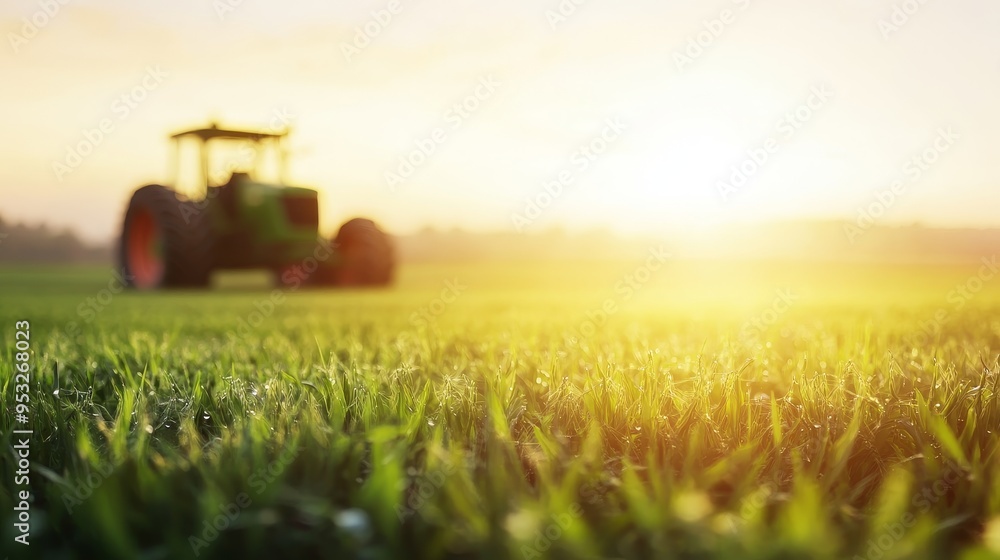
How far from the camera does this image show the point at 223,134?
9.08 meters

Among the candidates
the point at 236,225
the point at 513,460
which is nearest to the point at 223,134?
the point at 236,225

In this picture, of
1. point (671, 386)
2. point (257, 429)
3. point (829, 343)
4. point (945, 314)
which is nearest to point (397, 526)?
point (257, 429)

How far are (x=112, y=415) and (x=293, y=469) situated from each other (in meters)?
0.88

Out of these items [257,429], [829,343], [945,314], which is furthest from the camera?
[945,314]

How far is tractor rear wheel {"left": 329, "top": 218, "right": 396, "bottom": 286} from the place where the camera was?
992cm

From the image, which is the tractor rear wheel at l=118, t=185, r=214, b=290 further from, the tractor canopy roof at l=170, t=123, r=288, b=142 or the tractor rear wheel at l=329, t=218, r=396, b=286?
the tractor rear wheel at l=329, t=218, r=396, b=286

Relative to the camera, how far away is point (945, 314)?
16.4 ft

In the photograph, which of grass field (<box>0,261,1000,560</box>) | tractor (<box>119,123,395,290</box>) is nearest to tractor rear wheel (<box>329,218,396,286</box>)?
tractor (<box>119,123,395,290</box>)

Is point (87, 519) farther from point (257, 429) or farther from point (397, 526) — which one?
point (397, 526)

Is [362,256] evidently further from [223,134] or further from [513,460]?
[513,460]

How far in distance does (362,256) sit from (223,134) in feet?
7.84

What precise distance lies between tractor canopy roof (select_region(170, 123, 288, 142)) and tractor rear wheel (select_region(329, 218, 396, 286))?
158 cm

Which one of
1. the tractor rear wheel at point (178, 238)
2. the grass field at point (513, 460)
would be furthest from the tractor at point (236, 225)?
the grass field at point (513, 460)

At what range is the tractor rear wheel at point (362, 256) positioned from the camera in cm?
992
